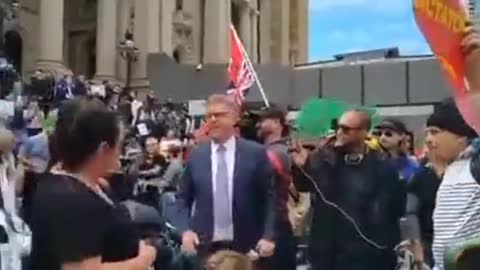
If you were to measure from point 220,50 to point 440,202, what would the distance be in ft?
166

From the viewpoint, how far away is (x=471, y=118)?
3098mm

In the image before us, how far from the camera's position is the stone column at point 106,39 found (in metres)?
44.9

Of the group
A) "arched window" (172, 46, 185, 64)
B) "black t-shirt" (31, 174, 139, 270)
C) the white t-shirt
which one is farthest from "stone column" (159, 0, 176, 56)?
"black t-shirt" (31, 174, 139, 270)

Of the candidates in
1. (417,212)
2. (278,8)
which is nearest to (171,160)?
(417,212)

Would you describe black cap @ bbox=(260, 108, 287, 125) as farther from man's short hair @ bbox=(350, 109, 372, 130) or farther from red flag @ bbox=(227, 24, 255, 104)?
red flag @ bbox=(227, 24, 255, 104)

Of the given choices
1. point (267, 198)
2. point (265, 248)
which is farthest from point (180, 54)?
point (265, 248)

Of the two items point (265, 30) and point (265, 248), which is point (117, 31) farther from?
point (265, 248)

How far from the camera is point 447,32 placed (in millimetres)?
3186

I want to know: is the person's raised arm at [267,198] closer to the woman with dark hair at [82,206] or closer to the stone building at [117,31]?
the woman with dark hair at [82,206]

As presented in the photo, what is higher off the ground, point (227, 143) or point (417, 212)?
point (227, 143)

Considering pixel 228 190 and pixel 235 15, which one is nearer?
pixel 228 190

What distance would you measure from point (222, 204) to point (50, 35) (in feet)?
115

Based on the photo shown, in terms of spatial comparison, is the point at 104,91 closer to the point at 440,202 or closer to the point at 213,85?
the point at 213,85

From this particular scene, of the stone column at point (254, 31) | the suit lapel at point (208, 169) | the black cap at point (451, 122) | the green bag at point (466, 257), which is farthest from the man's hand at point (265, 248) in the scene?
the stone column at point (254, 31)
